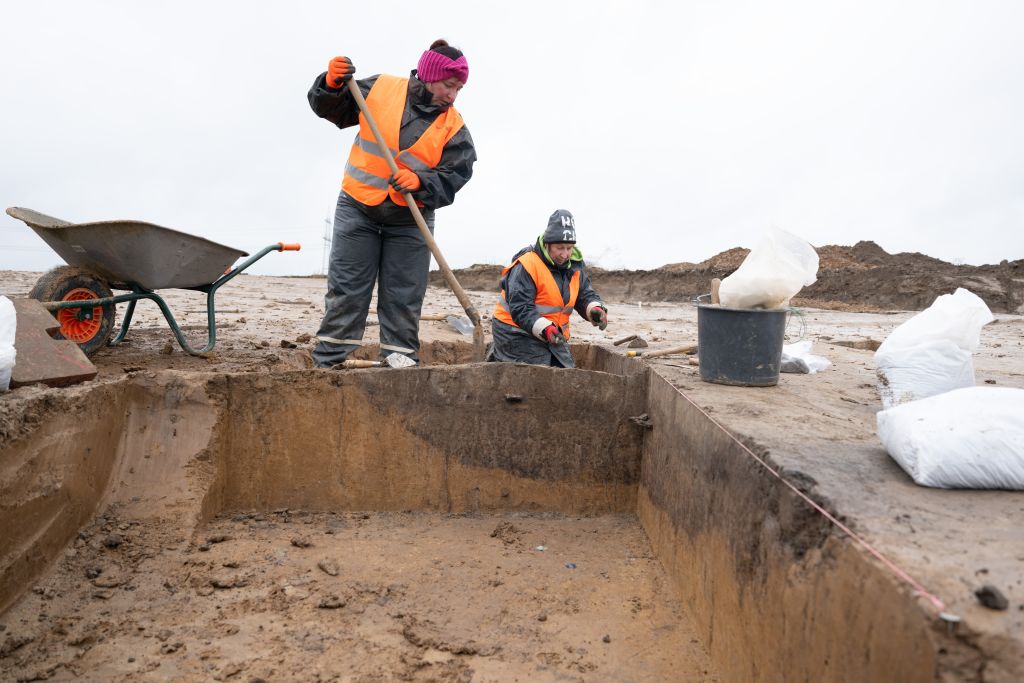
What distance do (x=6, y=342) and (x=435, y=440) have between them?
6.64ft

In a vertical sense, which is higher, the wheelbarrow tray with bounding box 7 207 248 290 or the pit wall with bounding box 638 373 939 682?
the wheelbarrow tray with bounding box 7 207 248 290

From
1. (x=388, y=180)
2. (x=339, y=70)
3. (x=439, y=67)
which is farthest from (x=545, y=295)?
(x=339, y=70)

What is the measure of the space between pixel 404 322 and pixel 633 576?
2322mm

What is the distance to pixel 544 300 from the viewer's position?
523cm

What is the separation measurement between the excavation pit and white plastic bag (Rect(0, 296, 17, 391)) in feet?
0.51

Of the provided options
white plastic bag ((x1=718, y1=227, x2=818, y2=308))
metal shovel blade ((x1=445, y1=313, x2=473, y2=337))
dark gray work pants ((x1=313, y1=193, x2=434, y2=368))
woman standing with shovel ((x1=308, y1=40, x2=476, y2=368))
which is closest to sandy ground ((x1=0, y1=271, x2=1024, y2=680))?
white plastic bag ((x1=718, y1=227, x2=818, y2=308))

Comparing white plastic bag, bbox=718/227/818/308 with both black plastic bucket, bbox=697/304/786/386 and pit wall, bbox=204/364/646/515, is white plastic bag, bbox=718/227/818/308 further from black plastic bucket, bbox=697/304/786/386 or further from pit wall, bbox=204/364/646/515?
pit wall, bbox=204/364/646/515

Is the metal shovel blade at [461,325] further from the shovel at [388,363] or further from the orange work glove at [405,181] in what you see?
the orange work glove at [405,181]

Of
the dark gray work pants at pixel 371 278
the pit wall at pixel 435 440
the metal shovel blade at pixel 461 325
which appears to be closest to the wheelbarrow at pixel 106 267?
the dark gray work pants at pixel 371 278

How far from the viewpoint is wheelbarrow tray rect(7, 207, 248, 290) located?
466 cm

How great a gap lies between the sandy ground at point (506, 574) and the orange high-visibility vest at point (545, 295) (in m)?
1.04

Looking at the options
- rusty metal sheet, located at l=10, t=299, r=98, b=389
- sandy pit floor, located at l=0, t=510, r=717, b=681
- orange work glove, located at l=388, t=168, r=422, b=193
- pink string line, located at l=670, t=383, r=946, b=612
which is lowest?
sandy pit floor, located at l=0, t=510, r=717, b=681

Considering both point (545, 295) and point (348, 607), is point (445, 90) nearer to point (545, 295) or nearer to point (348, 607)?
point (545, 295)

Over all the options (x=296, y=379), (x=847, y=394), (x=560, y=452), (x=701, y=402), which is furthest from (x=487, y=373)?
(x=847, y=394)
